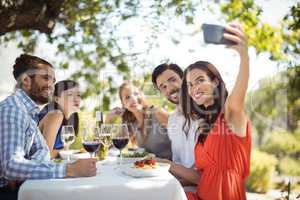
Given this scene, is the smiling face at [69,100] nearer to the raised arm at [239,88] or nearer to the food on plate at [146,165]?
the food on plate at [146,165]

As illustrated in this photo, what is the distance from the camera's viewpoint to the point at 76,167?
1.50 m

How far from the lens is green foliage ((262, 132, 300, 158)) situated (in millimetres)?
3893

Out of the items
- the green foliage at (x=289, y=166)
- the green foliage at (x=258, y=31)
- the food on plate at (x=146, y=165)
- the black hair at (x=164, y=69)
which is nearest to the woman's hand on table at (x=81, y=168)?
the food on plate at (x=146, y=165)

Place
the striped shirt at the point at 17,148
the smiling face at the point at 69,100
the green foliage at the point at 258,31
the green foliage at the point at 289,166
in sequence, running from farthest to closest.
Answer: the green foliage at the point at 258,31 → the green foliage at the point at 289,166 → the smiling face at the point at 69,100 → the striped shirt at the point at 17,148

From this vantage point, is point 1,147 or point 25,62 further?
point 25,62

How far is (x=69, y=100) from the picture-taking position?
2.74m

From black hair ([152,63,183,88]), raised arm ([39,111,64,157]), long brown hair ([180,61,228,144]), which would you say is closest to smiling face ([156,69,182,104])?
black hair ([152,63,183,88])

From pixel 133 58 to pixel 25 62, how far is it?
9.99 ft

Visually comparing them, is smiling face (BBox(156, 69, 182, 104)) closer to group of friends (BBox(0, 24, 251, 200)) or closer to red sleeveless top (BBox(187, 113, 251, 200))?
group of friends (BBox(0, 24, 251, 200))

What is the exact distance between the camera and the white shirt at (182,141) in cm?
210

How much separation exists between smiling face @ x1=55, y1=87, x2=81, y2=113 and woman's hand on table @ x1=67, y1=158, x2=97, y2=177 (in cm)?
121

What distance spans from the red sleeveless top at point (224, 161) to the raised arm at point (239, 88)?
55 millimetres

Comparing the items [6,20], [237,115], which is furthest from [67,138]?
[6,20]

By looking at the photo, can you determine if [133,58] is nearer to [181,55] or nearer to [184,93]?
[181,55]
